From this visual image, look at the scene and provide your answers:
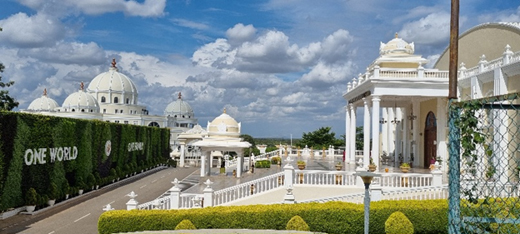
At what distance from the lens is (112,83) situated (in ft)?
327

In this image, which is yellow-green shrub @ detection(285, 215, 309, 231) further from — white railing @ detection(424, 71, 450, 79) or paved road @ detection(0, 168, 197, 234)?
white railing @ detection(424, 71, 450, 79)

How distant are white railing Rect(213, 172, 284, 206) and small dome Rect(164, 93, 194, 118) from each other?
94.0 metres

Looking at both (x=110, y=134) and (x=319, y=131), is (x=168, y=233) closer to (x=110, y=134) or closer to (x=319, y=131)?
(x=110, y=134)

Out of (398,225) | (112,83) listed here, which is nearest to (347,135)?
(398,225)

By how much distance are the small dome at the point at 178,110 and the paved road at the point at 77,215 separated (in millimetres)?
81503

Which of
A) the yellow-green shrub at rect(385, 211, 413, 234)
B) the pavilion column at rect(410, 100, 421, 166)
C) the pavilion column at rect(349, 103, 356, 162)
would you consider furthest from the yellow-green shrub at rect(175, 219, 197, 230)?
the pavilion column at rect(410, 100, 421, 166)

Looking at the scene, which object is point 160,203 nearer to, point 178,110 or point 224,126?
point 224,126

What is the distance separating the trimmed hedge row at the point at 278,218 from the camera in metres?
14.4

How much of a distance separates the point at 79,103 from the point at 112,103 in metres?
11.6

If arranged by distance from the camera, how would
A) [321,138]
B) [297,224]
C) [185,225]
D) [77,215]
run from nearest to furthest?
[185,225] < [297,224] < [77,215] < [321,138]

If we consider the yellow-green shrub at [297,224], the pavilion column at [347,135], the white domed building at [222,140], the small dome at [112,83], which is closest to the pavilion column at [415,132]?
the pavilion column at [347,135]

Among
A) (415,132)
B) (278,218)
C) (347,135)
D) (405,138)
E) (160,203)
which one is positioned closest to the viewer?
(278,218)

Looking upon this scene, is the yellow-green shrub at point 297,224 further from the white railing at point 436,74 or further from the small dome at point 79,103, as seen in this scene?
the small dome at point 79,103

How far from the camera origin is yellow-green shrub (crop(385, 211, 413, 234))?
1342 centimetres
